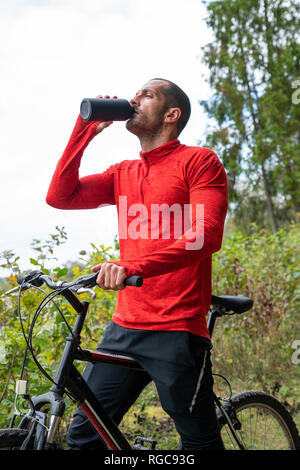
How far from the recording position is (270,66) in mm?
15852

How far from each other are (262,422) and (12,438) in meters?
1.58

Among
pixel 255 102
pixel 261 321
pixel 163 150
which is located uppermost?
pixel 255 102

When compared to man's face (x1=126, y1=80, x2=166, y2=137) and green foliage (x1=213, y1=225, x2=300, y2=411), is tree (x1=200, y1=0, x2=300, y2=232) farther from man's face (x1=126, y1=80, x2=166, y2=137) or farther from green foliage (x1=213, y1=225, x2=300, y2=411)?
man's face (x1=126, y1=80, x2=166, y2=137)

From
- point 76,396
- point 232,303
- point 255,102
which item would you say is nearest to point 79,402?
point 76,396

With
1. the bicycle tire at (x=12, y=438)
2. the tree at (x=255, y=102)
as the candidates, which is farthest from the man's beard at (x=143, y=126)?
the tree at (x=255, y=102)

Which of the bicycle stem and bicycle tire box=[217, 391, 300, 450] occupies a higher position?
the bicycle stem

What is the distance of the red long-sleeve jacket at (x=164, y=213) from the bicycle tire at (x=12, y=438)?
558 millimetres

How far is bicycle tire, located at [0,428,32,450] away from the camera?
1646 millimetres

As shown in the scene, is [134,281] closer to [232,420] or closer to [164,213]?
[164,213]

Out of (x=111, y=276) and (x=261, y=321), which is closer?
(x=111, y=276)

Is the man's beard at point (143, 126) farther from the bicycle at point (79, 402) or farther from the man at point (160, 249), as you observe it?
the bicycle at point (79, 402)

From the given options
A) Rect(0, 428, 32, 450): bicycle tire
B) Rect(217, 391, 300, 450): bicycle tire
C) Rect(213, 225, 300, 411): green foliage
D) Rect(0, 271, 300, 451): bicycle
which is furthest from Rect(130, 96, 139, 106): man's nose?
Rect(213, 225, 300, 411): green foliage

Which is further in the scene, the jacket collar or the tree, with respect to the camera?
the tree

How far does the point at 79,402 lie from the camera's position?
5.87ft
